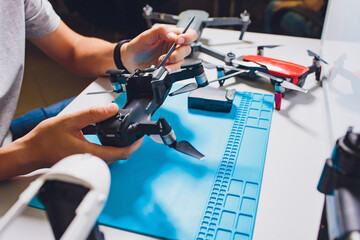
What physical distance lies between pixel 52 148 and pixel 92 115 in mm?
102

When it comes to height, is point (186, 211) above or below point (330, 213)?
below

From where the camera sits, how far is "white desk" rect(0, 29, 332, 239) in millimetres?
409

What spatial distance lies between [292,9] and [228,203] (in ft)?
4.37

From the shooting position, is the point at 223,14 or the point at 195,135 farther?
the point at 223,14

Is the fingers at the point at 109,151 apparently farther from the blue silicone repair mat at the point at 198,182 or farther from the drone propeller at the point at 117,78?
the drone propeller at the point at 117,78

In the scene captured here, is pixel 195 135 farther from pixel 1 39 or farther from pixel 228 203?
pixel 1 39

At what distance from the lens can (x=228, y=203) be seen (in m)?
0.44

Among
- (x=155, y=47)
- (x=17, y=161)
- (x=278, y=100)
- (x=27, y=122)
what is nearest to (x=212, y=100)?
(x=278, y=100)

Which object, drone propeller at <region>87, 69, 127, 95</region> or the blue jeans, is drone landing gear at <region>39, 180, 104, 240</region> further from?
the blue jeans

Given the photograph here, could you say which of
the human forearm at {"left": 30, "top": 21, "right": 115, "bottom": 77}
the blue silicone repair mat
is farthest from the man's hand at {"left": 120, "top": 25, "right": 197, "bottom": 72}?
the blue silicone repair mat

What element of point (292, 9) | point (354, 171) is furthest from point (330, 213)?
point (292, 9)

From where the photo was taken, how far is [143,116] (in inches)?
20.6

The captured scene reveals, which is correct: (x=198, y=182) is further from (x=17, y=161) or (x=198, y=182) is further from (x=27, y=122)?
(x=27, y=122)

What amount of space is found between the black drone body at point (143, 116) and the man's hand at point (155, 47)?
150 mm
